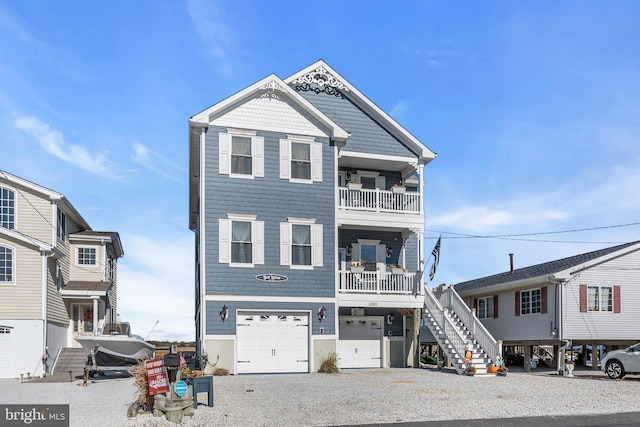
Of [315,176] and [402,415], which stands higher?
[315,176]

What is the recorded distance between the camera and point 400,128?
2695 centimetres

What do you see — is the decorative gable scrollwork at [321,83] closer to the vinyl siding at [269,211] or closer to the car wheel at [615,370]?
the vinyl siding at [269,211]

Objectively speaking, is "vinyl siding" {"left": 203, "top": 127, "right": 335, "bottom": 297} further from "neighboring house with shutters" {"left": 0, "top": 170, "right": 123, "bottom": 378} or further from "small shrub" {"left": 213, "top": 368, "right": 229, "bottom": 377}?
"neighboring house with shutters" {"left": 0, "top": 170, "right": 123, "bottom": 378}

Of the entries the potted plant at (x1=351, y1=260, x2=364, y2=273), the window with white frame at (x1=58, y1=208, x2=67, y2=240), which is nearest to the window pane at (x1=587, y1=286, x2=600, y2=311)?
the potted plant at (x1=351, y1=260, x2=364, y2=273)

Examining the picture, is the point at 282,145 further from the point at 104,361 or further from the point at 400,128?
the point at 104,361

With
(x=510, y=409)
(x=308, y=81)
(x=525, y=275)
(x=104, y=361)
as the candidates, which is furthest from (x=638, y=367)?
(x=104, y=361)

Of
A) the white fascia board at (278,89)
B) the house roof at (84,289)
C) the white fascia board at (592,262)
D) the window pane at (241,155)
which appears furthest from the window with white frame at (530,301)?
the house roof at (84,289)

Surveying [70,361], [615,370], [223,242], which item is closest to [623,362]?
[615,370]

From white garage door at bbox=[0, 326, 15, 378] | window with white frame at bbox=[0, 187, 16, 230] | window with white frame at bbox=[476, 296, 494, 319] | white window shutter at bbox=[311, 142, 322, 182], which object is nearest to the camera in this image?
white garage door at bbox=[0, 326, 15, 378]

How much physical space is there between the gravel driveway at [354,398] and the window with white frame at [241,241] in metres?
4.39

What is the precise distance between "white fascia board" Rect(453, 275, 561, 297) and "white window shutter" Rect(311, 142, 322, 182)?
10.3 meters

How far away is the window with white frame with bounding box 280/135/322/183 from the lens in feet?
80.4

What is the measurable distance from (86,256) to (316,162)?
14424 mm

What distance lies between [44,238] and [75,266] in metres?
4.69
